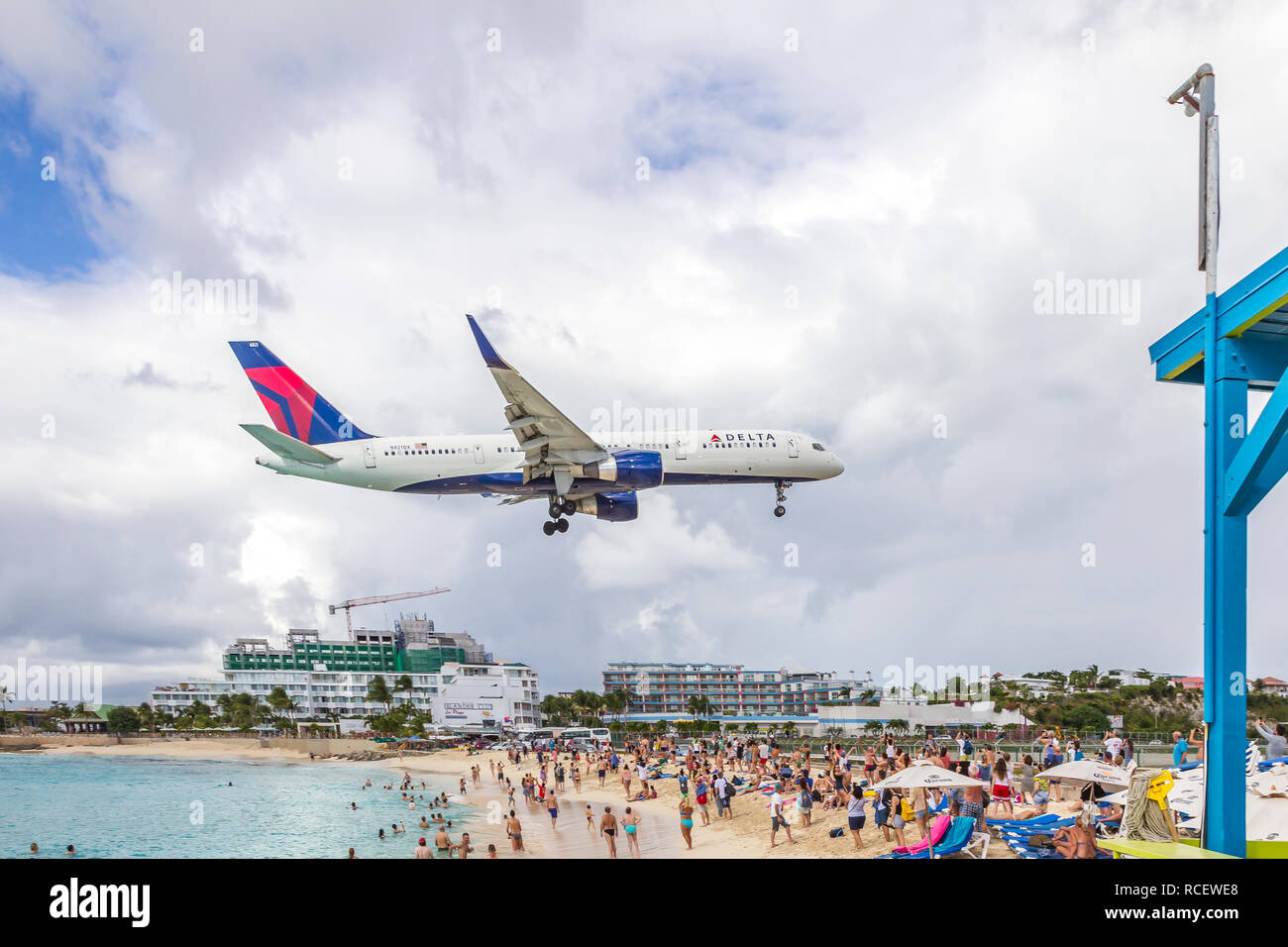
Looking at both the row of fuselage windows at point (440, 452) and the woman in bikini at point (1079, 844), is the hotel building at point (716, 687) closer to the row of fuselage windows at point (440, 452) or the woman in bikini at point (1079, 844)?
the row of fuselage windows at point (440, 452)

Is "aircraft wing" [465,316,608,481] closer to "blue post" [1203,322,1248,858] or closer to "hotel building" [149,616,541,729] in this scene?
"blue post" [1203,322,1248,858]

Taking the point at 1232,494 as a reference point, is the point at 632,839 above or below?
below

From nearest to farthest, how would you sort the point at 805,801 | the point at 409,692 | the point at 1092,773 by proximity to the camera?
the point at 1092,773, the point at 805,801, the point at 409,692

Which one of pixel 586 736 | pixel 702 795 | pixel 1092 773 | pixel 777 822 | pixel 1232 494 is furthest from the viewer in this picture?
pixel 586 736

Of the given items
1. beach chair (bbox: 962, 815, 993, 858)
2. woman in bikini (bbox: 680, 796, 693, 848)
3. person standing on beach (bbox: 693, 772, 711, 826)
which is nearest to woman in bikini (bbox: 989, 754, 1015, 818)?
beach chair (bbox: 962, 815, 993, 858)

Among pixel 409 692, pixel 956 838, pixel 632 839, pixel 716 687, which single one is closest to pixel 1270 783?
pixel 956 838

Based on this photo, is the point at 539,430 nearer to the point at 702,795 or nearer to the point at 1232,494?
the point at 702,795
